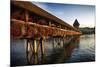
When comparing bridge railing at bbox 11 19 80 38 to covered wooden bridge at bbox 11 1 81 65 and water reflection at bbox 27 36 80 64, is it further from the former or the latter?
water reflection at bbox 27 36 80 64

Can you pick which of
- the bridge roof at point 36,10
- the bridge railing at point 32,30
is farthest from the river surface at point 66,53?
the bridge roof at point 36,10

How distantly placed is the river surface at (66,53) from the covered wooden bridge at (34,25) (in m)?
0.10

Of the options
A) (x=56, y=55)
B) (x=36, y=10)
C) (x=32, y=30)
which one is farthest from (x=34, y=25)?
(x=56, y=55)

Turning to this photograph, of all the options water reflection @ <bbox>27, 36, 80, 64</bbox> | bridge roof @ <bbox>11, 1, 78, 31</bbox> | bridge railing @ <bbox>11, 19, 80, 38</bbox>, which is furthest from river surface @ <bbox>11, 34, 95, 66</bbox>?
bridge roof @ <bbox>11, 1, 78, 31</bbox>

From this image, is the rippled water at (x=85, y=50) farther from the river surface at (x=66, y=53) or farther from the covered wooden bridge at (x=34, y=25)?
the covered wooden bridge at (x=34, y=25)

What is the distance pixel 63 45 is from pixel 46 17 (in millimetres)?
412

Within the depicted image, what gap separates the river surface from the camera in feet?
6.86

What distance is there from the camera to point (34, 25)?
84.3 inches

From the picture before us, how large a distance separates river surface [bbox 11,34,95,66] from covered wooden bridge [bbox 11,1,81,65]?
10 centimetres

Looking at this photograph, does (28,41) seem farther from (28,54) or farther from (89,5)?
(89,5)

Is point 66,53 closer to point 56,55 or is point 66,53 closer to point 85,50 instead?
point 56,55

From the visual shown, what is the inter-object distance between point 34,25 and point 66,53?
0.54m

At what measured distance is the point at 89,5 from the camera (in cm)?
236
